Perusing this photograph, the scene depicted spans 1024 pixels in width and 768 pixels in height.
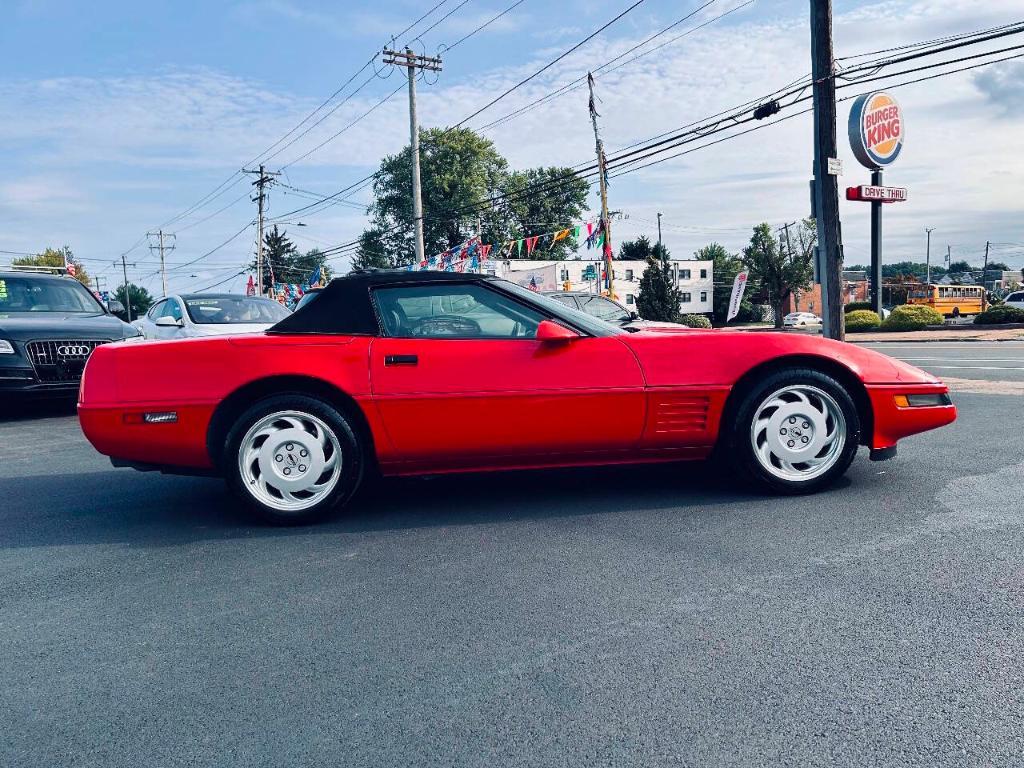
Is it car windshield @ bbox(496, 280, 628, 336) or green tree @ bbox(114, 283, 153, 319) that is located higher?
green tree @ bbox(114, 283, 153, 319)

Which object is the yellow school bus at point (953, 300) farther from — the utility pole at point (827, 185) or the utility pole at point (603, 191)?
the utility pole at point (827, 185)

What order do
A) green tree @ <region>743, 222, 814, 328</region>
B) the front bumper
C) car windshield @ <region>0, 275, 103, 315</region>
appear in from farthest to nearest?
green tree @ <region>743, 222, 814, 328</region>, car windshield @ <region>0, 275, 103, 315</region>, the front bumper

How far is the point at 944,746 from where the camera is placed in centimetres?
190

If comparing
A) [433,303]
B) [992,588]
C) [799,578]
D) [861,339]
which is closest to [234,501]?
[433,303]

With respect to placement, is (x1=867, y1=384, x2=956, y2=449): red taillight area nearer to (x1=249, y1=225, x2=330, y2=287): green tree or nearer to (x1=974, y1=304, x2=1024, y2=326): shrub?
(x1=974, y1=304, x2=1024, y2=326): shrub

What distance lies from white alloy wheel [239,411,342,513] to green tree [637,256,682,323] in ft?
119

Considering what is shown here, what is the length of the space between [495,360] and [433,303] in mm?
493

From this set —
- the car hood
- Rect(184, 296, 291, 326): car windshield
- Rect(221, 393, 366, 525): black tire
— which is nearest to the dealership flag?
Rect(184, 296, 291, 326): car windshield

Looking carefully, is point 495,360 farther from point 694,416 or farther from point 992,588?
point 992,588

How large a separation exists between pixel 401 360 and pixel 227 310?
8.15 meters

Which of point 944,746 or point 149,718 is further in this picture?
point 149,718

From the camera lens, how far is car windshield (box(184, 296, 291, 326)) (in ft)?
36.3

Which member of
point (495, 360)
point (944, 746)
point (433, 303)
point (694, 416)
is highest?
point (433, 303)

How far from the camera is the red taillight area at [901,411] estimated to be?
4332 millimetres
